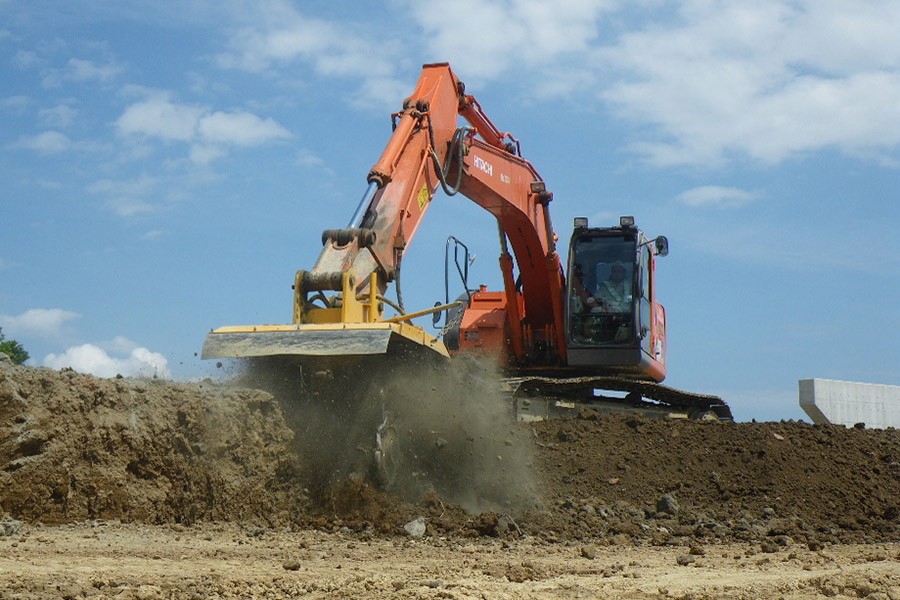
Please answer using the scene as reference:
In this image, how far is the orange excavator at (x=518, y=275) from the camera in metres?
8.14

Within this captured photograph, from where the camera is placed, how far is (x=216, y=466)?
7137 mm

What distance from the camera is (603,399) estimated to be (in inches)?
516

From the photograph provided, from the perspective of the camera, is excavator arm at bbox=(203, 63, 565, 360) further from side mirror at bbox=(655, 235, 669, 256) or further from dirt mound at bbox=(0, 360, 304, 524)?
side mirror at bbox=(655, 235, 669, 256)

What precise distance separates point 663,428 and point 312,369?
5793 millimetres

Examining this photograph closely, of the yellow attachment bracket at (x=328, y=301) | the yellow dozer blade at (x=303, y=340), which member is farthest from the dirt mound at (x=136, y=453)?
the yellow attachment bracket at (x=328, y=301)

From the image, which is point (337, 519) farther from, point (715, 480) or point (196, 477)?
point (715, 480)

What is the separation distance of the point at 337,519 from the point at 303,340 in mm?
1399

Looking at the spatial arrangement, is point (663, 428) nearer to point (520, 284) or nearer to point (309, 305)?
point (520, 284)

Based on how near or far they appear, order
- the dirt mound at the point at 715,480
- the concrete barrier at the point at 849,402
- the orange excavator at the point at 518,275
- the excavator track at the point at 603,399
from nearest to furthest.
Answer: the orange excavator at the point at 518,275
the dirt mound at the point at 715,480
the excavator track at the point at 603,399
the concrete barrier at the point at 849,402

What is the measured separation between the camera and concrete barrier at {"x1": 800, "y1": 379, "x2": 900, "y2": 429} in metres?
18.5

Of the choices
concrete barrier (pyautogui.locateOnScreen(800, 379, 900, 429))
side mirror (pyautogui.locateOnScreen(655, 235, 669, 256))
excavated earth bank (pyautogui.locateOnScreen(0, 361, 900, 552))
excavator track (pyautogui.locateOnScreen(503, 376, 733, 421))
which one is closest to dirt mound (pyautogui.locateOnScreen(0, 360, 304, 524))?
excavated earth bank (pyautogui.locateOnScreen(0, 361, 900, 552))

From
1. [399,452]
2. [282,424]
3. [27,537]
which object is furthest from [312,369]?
[27,537]

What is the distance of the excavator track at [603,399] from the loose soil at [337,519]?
1.93m

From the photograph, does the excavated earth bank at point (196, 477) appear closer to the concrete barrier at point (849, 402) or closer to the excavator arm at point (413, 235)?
the excavator arm at point (413, 235)
